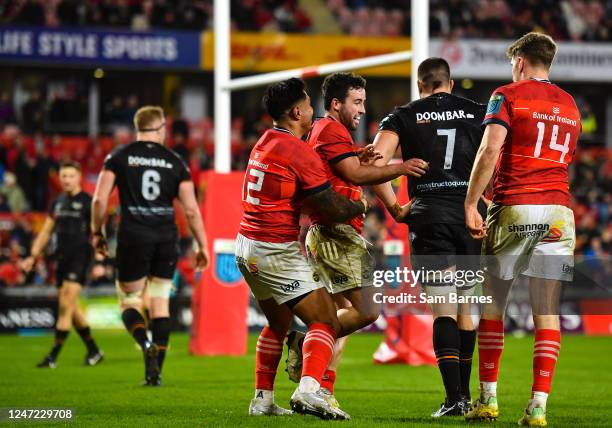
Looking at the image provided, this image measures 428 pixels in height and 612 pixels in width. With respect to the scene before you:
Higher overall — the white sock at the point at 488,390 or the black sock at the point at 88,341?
the white sock at the point at 488,390

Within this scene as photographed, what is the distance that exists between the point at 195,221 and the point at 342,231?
2.74 metres

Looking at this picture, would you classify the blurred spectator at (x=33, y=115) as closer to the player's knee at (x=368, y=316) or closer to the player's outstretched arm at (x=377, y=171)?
the player's knee at (x=368, y=316)

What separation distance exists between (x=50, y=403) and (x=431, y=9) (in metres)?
24.2

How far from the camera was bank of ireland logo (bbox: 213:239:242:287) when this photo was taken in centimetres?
1312

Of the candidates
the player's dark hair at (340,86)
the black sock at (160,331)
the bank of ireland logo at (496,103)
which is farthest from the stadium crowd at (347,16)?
the bank of ireland logo at (496,103)

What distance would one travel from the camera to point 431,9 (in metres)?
30.6

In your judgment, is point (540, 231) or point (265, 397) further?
point (265, 397)

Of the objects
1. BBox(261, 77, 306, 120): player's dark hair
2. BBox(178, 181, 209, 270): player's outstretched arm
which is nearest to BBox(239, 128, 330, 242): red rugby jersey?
BBox(261, 77, 306, 120): player's dark hair

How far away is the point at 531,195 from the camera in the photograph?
252 inches

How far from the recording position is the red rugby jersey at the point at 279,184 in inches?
259

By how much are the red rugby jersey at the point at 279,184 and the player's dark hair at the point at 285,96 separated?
0.42ft

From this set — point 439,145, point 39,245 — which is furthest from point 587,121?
point 439,145

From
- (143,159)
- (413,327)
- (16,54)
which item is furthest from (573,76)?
(143,159)

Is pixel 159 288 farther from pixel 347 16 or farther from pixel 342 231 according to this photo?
pixel 347 16
